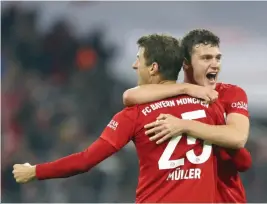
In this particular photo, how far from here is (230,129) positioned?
2.63 meters

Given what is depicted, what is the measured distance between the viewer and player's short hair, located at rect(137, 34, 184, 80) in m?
2.66

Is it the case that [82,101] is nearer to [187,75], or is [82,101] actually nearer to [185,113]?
[187,75]

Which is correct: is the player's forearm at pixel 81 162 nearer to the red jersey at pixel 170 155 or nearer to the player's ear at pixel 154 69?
the red jersey at pixel 170 155

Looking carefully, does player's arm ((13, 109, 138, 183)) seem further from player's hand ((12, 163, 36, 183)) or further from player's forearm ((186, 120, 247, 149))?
player's forearm ((186, 120, 247, 149))

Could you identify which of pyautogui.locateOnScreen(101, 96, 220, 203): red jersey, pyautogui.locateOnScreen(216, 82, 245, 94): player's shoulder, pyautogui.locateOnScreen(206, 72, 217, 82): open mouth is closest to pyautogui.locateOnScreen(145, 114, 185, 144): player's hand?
pyautogui.locateOnScreen(101, 96, 220, 203): red jersey

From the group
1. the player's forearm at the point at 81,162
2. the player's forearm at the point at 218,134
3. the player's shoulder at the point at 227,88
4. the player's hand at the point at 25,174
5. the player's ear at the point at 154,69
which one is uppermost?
the player's ear at the point at 154,69

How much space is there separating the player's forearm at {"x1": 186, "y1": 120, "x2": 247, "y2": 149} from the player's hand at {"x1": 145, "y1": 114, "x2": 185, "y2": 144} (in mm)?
40

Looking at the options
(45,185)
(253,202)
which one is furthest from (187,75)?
(45,185)

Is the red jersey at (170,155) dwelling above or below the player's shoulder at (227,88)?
below

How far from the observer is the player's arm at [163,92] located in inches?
103

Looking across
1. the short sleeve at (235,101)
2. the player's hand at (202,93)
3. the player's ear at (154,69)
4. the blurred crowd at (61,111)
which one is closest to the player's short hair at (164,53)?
the player's ear at (154,69)

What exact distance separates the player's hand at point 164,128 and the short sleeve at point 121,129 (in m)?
0.07

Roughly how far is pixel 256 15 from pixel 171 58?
179 inches

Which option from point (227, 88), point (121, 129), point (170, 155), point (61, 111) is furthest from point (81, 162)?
point (61, 111)
